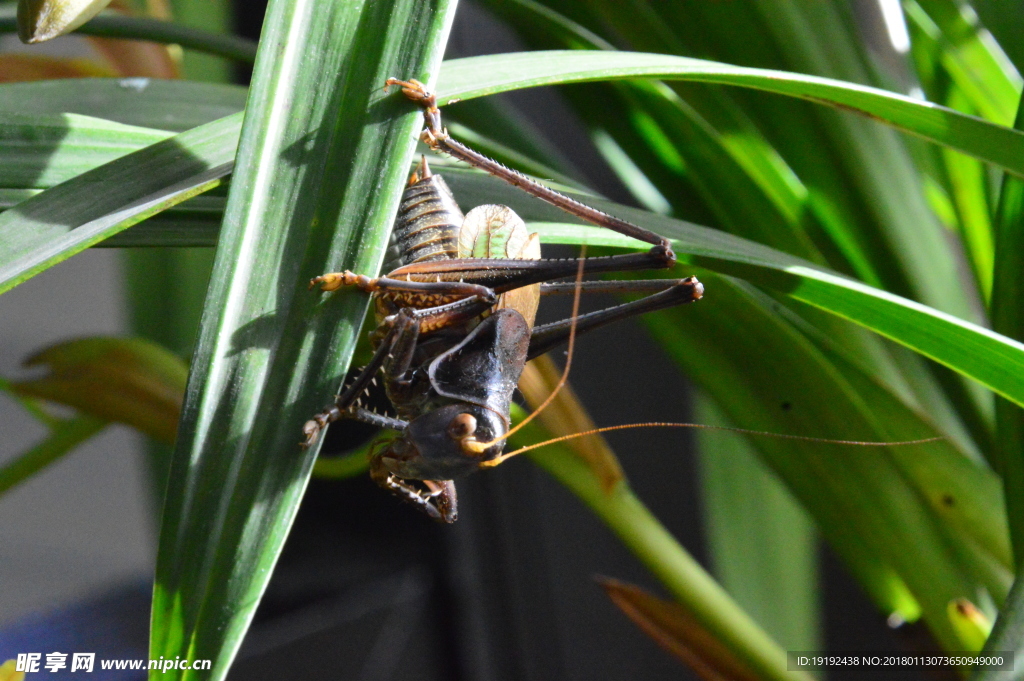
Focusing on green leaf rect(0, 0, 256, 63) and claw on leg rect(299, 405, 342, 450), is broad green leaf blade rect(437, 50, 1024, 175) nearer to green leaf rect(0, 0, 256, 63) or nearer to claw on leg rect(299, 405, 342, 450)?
claw on leg rect(299, 405, 342, 450)

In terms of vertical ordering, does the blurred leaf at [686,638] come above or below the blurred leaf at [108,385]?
below

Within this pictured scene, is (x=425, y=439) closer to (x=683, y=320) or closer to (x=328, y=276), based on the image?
(x=328, y=276)

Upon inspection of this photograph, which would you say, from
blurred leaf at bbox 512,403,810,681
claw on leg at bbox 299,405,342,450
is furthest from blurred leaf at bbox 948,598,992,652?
claw on leg at bbox 299,405,342,450

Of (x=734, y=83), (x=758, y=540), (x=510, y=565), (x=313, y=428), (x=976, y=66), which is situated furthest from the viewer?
(x=510, y=565)

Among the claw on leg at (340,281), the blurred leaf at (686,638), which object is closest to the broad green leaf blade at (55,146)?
the claw on leg at (340,281)

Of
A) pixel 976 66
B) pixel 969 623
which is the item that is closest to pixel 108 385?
pixel 969 623

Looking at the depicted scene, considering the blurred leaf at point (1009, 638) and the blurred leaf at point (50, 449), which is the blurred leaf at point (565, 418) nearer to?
the blurred leaf at point (1009, 638)

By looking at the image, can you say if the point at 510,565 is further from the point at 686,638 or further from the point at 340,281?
the point at 340,281
